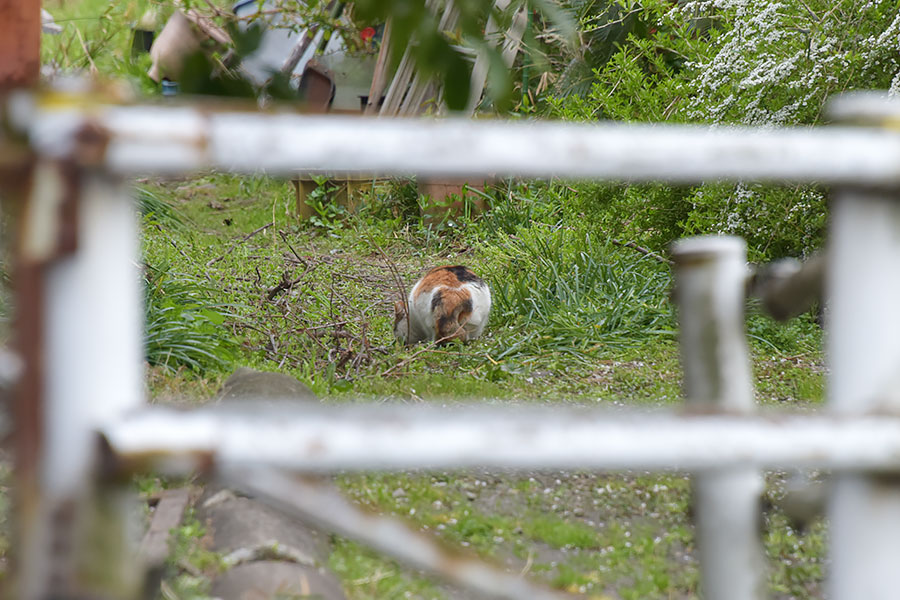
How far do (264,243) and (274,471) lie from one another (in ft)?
24.6

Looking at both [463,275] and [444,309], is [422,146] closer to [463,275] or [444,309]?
[444,309]

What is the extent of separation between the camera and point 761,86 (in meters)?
5.27

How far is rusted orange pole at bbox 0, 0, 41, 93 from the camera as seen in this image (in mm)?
2111

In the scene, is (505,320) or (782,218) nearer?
(782,218)

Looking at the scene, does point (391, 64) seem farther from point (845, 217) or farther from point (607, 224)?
point (607, 224)

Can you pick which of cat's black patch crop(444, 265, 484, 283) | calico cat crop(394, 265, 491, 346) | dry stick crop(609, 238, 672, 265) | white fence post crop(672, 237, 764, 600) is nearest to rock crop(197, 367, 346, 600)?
white fence post crop(672, 237, 764, 600)

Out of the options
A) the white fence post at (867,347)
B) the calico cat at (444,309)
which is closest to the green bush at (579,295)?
the calico cat at (444,309)

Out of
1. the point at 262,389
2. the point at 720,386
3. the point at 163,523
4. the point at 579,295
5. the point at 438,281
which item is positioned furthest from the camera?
the point at 579,295

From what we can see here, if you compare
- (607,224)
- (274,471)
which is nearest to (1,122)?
(274,471)

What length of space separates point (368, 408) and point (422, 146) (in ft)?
0.85

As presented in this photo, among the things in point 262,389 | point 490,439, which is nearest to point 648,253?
point 262,389

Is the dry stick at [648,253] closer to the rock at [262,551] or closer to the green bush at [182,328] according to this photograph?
the green bush at [182,328]

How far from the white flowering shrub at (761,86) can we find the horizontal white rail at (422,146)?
12.8 ft

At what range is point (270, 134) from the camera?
0.83 m
